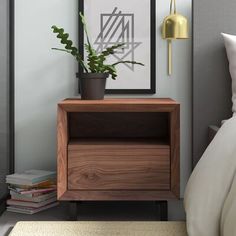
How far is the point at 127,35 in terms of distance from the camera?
3.02m

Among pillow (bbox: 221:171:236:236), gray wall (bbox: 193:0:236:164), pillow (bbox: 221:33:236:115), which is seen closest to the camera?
pillow (bbox: 221:171:236:236)

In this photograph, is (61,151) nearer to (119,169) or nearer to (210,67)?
(119,169)

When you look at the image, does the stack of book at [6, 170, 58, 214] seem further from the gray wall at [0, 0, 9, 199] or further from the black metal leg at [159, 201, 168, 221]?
the black metal leg at [159, 201, 168, 221]

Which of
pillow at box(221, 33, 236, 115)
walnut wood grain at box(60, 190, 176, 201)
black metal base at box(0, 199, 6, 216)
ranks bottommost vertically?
black metal base at box(0, 199, 6, 216)

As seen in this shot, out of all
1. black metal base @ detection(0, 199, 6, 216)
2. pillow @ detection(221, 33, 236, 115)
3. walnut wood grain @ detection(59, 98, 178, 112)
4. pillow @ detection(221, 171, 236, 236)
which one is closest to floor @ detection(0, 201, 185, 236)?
black metal base @ detection(0, 199, 6, 216)

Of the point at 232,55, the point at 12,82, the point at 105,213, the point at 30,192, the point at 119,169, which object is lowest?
the point at 105,213

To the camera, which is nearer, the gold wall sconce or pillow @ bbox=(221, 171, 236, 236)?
pillow @ bbox=(221, 171, 236, 236)

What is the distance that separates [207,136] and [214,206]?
4.18 ft

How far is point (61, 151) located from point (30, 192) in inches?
12.9

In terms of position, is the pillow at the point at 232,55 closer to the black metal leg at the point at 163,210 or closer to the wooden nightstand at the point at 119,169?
the wooden nightstand at the point at 119,169

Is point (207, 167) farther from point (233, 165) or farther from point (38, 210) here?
point (38, 210)

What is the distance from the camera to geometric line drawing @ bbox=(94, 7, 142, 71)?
301 cm

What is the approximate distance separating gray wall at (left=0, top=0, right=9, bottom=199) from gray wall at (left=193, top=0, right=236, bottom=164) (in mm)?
1010

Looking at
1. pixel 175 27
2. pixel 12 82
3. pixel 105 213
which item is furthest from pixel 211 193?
pixel 12 82
